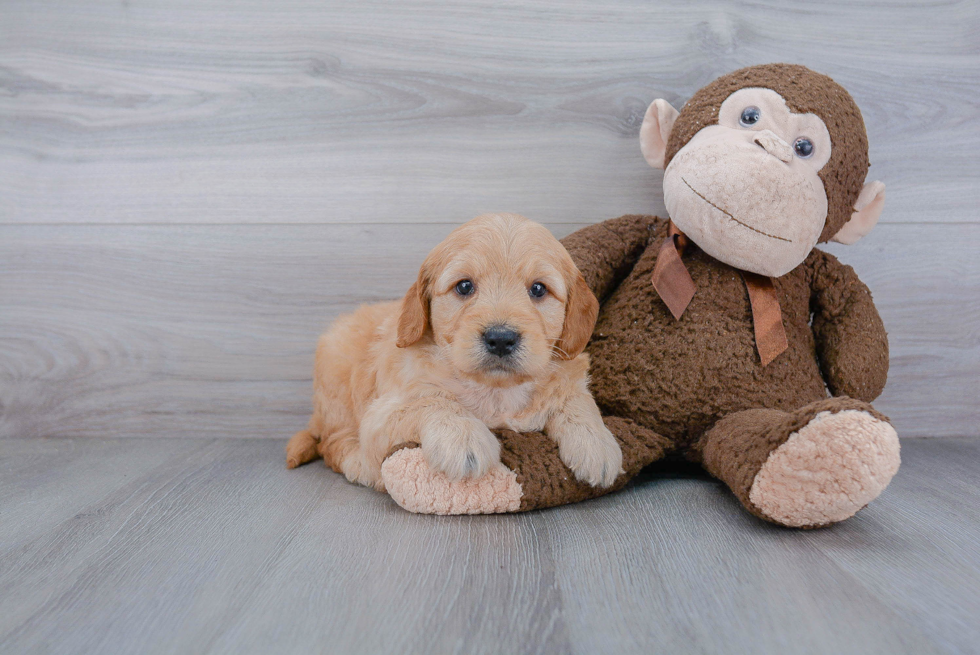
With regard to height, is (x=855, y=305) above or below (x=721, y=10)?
below

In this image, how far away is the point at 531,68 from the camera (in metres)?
1.79

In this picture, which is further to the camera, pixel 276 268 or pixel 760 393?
pixel 276 268

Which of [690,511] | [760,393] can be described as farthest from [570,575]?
[760,393]

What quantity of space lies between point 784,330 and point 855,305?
22cm

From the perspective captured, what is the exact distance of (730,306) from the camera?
1427 mm

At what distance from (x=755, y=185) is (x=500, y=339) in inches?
24.6

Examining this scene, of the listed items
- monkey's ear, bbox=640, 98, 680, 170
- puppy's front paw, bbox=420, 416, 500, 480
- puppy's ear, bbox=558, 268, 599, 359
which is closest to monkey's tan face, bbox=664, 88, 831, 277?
monkey's ear, bbox=640, 98, 680, 170

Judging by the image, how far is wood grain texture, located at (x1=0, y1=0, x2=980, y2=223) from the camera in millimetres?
1775

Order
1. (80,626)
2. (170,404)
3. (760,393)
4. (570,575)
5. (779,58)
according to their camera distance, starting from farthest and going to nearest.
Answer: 1. (170,404)
2. (779,58)
3. (760,393)
4. (570,575)
5. (80,626)

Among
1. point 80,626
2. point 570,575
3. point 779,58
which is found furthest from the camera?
point 779,58

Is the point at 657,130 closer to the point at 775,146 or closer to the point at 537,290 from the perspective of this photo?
the point at 775,146

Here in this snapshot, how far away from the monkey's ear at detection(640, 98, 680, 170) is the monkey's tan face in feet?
0.59

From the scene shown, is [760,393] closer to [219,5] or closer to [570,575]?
[570,575]

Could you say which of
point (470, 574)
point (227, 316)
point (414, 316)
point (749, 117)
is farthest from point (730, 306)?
point (227, 316)
